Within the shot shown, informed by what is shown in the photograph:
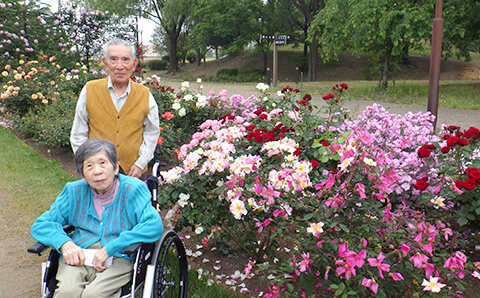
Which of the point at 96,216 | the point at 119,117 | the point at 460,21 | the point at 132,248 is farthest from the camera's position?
the point at 460,21

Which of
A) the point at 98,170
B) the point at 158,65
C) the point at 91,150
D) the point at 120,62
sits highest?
the point at 158,65

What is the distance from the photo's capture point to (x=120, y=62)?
113 inches

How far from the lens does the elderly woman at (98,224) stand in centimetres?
228

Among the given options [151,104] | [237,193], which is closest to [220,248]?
[237,193]

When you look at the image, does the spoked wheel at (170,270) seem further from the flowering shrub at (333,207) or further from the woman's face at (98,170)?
the woman's face at (98,170)

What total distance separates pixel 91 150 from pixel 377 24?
52.8 feet

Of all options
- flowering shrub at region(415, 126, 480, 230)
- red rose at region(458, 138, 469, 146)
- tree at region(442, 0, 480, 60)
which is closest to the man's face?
flowering shrub at region(415, 126, 480, 230)

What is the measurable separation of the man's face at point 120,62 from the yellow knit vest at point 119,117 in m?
0.14

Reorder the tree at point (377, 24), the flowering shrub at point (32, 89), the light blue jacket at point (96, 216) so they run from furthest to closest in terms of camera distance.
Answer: the tree at point (377, 24) → the flowering shrub at point (32, 89) → the light blue jacket at point (96, 216)

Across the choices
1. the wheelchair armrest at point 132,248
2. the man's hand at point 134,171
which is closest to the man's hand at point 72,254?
the wheelchair armrest at point 132,248

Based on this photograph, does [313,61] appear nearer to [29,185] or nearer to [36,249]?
[29,185]

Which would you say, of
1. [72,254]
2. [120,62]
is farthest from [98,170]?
[120,62]

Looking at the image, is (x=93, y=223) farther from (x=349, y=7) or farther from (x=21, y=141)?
(x=349, y=7)

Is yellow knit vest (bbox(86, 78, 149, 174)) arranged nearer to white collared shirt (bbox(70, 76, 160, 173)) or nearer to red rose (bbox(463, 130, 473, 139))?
white collared shirt (bbox(70, 76, 160, 173))
